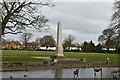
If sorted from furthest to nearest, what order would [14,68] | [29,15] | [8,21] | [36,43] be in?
1. [36,43]
2. [29,15]
3. [8,21]
4. [14,68]

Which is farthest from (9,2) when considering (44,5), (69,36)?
(69,36)

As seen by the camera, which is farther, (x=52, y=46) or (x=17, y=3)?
(x=52, y=46)

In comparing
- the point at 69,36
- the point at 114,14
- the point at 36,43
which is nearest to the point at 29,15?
the point at 114,14

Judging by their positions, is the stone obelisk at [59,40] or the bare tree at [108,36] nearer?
the stone obelisk at [59,40]

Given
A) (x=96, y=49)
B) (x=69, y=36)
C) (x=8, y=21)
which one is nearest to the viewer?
(x=8, y=21)

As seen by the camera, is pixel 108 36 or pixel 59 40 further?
pixel 108 36

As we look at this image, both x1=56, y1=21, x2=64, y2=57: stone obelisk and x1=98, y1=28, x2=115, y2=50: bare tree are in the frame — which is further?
x1=98, y1=28, x2=115, y2=50: bare tree

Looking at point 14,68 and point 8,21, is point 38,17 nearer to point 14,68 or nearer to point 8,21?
point 8,21

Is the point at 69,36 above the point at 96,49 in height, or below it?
above

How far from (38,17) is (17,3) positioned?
3.08m

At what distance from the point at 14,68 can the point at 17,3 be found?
26.9 feet

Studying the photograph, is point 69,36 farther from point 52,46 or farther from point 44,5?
point 44,5

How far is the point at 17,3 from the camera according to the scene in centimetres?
2386

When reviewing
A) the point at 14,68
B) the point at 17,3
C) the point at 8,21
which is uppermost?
the point at 17,3
